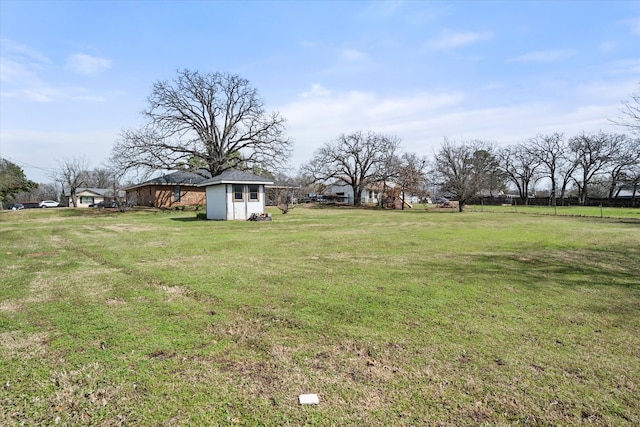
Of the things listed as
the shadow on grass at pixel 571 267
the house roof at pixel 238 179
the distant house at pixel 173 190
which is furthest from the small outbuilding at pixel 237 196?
the shadow on grass at pixel 571 267

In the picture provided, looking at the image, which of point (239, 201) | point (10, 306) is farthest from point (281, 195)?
point (10, 306)

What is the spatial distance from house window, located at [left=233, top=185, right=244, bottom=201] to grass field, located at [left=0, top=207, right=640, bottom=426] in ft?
47.6

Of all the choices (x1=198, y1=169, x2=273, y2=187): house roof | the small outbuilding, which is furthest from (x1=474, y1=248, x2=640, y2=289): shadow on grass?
the small outbuilding

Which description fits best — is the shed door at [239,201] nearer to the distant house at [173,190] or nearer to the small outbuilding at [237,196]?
the small outbuilding at [237,196]

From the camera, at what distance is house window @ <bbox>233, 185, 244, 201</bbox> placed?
21906mm

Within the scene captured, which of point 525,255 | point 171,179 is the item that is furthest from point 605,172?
point 171,179

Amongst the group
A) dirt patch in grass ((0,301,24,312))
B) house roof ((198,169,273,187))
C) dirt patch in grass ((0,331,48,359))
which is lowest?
dirt patch in grass ((0,331,48,359))

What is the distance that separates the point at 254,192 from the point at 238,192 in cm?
110

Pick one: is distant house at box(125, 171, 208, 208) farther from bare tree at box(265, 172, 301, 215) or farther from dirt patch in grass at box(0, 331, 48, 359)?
dirt patch in grass at box(0, 331, 48, 359)

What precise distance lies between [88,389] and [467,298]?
489 centimetres

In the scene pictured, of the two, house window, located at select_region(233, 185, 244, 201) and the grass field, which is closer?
the grass field

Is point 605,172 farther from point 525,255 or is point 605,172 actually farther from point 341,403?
point 341,403

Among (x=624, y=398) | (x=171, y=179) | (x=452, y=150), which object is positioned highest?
(x=452, y=150)

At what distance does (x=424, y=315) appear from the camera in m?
4.48
